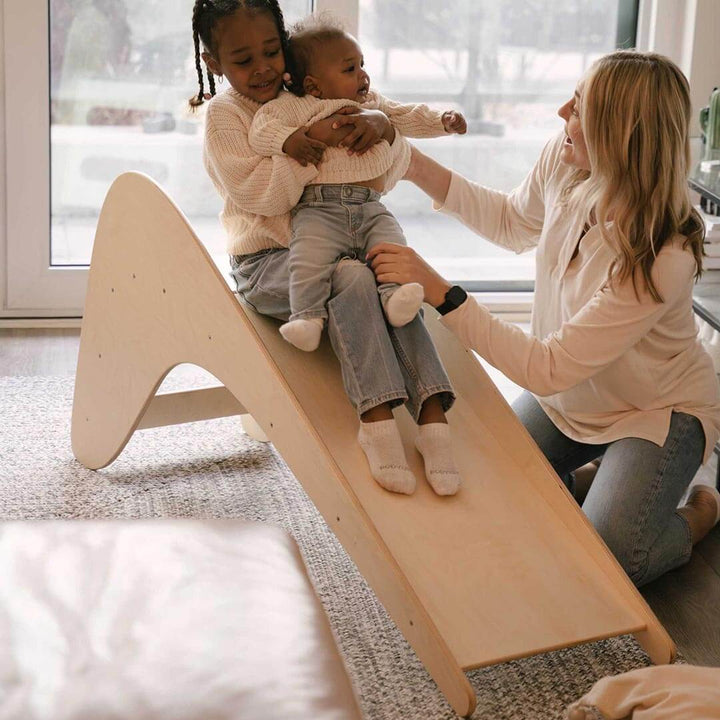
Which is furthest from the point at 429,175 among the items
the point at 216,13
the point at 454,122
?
the point at 216,13

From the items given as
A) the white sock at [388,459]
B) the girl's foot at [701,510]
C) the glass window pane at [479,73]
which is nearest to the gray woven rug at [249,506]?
the white sock at [388,459]

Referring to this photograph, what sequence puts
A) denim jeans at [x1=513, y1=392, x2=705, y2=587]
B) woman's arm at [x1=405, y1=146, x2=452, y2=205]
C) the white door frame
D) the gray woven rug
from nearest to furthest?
the gray woven rug, denim jeans at [x1=513, y1=392, x2=705, y2=587], woman's arm at [x1=405, y1=146, x2=452, y2=205], the white door frame

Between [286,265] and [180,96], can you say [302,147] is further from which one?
[180,96]

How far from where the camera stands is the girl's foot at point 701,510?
70.4 inches

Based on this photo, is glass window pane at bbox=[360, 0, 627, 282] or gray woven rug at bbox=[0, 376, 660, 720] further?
glass window pane at bbox=[360, 0, 627, 282]

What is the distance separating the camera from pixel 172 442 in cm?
221

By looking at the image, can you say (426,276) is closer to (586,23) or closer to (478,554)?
(478,554)

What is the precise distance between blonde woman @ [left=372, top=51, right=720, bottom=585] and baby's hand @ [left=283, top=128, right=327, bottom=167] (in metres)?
0.18

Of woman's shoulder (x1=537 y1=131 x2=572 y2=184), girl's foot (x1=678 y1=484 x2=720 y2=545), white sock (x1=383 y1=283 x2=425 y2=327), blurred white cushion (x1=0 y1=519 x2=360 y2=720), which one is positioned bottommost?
girl's foot (x1=678 y1=484 x2=720 y2=545)

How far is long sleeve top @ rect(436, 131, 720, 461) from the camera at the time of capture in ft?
5.16

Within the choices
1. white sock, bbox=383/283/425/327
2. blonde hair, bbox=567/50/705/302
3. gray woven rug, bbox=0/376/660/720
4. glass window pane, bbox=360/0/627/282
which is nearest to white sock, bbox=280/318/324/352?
white sock, bbox=383/283/425/327

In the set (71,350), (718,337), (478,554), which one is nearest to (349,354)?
(478,554)

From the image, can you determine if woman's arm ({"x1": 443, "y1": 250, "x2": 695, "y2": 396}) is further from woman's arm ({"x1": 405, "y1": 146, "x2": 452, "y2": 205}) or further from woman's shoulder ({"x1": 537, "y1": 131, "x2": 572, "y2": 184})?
woman's arm ({"x1": 405, "y1": 146, "x2": 452, "y2": 205})

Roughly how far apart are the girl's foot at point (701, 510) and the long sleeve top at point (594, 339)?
4.9 inches
